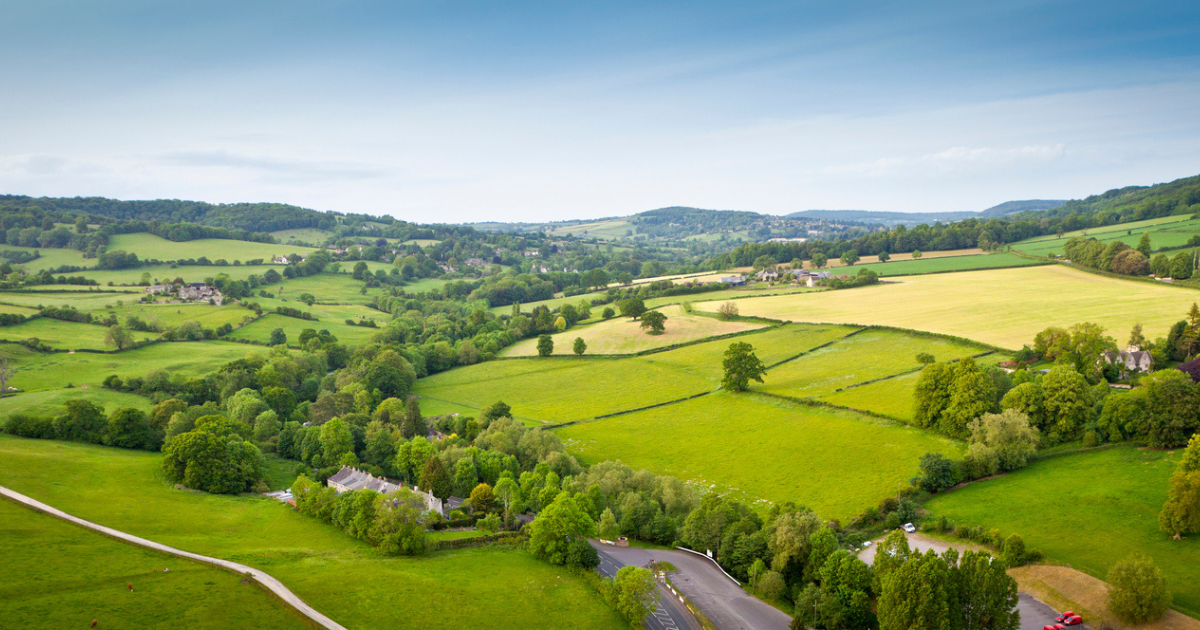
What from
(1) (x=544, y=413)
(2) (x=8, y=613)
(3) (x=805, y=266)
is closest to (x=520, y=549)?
(2) (x=8, y=613)

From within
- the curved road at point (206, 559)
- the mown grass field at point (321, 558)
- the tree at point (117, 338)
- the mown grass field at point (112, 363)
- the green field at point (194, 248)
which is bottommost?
the mown grass field at point (321, 558)

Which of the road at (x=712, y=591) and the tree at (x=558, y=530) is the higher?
the tree at (x=558, y=530)

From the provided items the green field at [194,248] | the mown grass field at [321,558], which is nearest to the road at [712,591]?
the mown grass field at [321,558]

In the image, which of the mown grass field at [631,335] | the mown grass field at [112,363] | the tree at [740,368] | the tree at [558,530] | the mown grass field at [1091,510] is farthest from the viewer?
the mown grass field at [631,335]

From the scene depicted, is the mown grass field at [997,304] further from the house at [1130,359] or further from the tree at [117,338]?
the tree at [117,338]

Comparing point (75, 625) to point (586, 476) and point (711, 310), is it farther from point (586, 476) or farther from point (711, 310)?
point (711, 310)

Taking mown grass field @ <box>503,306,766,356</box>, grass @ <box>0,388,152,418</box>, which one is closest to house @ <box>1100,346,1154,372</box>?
mown grass field @ <box>503,306,766,356</box>

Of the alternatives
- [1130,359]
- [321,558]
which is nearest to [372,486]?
[321,558]
